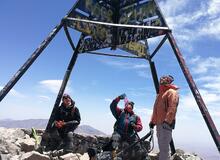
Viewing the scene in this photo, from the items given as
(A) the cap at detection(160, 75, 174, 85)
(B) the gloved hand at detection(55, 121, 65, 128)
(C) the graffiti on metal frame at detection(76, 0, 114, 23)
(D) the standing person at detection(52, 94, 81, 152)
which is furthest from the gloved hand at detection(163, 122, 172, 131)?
(C) the graffiti on metal frame at detection(76, 0, 114, 23)

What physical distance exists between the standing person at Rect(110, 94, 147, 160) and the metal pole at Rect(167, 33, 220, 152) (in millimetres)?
2058

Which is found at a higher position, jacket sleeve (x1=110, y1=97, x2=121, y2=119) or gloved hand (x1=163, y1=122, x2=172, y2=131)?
jacket sleeve (x1=110, y1=97, x2=121, y2=119)

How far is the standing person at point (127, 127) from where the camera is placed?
11.2 metres

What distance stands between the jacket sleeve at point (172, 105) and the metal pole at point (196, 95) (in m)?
1.32

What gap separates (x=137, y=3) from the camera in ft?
45.6

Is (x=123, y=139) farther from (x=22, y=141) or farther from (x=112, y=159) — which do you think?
(x=22, y=141)

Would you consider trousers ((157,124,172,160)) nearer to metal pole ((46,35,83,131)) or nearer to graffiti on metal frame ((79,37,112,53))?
metal pole ((46,35,83,131))

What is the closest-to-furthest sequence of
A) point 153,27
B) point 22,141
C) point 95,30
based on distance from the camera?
point 22,141 → point 153,27 → point 95,30

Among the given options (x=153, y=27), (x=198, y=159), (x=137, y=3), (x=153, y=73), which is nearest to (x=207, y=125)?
(x=198, y=159)

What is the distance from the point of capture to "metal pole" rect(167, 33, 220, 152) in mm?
9555

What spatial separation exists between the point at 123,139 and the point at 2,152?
3.72m

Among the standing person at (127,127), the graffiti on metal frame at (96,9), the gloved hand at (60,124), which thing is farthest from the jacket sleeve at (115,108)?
the graffiti on metal frame at (96,9)

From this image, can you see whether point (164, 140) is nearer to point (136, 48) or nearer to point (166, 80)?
point (166, 80)

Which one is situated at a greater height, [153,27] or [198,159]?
[153,27]
